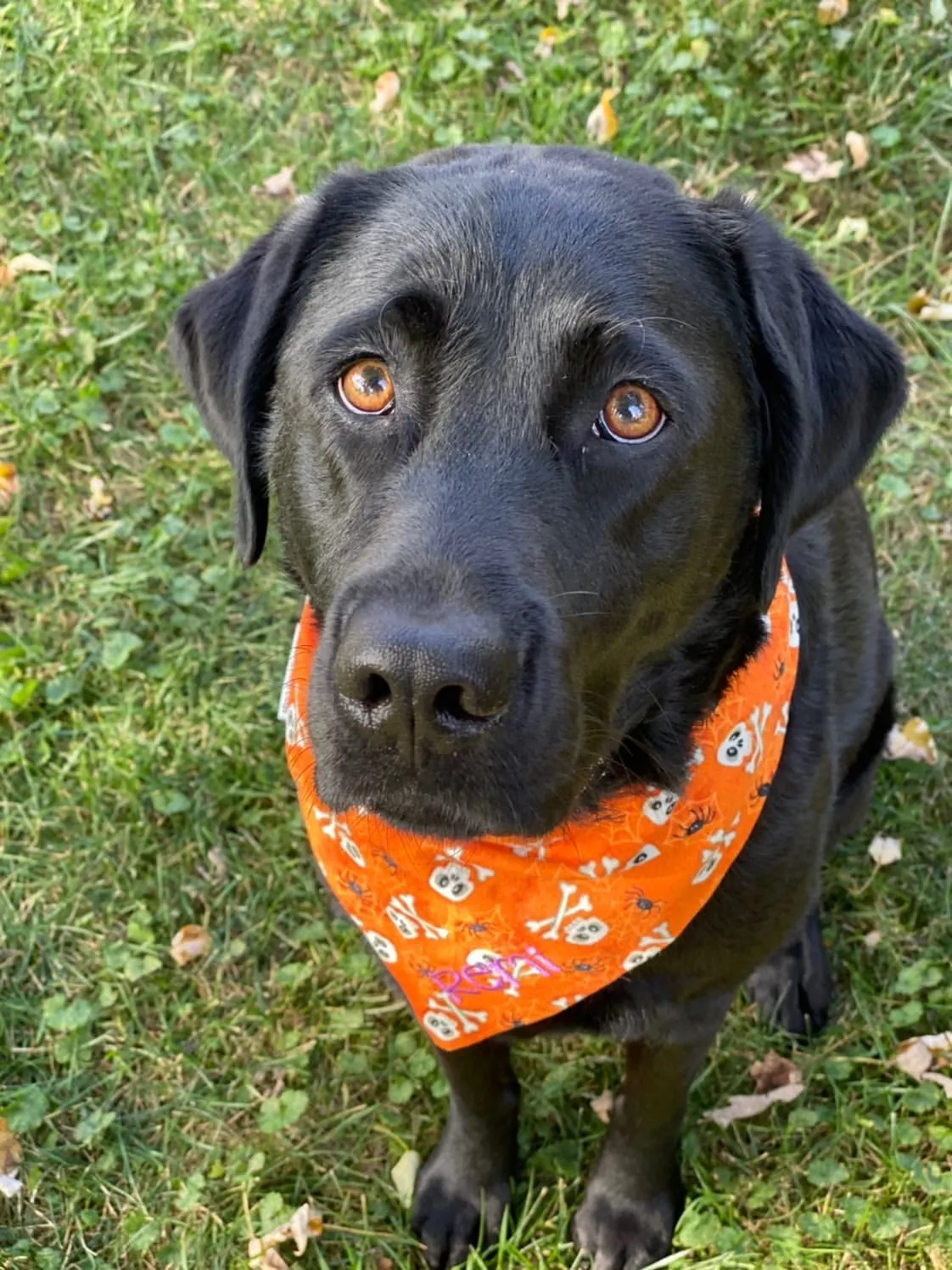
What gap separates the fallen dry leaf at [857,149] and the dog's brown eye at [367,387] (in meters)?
3.26

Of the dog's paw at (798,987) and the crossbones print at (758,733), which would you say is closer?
the crossbones print at (758,733)

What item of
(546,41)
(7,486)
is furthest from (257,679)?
(546,41)

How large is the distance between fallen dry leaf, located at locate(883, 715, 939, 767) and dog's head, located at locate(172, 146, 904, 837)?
5.02 feet

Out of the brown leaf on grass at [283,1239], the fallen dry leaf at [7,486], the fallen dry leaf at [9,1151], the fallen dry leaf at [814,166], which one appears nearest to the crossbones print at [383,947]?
the brown leaf on grass at [283,1239]

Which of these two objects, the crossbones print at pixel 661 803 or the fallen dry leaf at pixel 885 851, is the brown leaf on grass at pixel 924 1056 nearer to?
the fallen dry leaf at pixel 885 851

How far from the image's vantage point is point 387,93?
4.73 m

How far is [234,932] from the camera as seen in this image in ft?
11.4

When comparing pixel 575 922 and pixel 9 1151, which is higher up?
pixel 575 922

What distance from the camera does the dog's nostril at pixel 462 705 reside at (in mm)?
1624

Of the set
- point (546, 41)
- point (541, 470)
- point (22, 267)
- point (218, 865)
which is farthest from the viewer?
point (546, 41)

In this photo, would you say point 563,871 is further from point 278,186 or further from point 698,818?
point 278,186

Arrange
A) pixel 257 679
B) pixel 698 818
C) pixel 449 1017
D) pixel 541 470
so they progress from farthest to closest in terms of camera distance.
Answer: pixel 257 679 → pixel 449 1017 → pixel 698 818 → pixel 541 470

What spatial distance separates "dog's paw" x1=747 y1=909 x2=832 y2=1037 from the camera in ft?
10.5

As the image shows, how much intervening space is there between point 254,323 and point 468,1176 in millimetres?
1966
